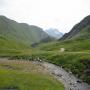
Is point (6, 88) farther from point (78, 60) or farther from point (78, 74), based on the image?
point (78, 60)

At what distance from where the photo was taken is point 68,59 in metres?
99.1

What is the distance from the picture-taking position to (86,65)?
270 ft

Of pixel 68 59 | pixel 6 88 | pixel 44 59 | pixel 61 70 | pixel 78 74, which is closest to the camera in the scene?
pixel 6 88

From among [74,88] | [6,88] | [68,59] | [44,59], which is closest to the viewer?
[6,88]

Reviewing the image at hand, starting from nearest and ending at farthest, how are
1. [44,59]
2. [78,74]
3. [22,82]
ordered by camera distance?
[22,82] → [78,74] → [44,59]

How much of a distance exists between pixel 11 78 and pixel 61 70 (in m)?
33.7

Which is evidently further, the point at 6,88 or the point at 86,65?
the point at 86,65

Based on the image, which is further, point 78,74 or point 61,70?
point 61,70

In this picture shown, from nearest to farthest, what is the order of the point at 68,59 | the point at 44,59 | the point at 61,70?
the point at 61,70 < the point at 68,59 < the point at 44,59

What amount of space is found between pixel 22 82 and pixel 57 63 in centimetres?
4809

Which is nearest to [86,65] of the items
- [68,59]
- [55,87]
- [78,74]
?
[78,74]

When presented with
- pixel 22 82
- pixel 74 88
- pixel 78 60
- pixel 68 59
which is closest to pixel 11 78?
pixel 22 82

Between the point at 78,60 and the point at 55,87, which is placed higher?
the point at 78,60

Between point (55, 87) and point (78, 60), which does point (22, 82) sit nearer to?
point (55, 87)
